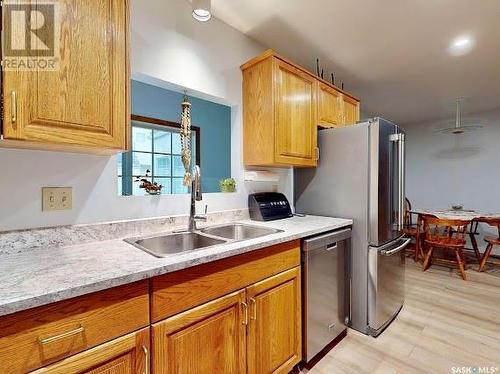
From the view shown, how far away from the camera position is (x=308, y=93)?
2.19 meters

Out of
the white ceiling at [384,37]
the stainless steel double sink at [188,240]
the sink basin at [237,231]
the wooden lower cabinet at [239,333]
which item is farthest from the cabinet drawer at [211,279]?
the white ceiling at [384,37]

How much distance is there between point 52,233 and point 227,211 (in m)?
1.05

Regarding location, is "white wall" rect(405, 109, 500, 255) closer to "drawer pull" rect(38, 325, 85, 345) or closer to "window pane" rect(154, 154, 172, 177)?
"window pane" rect(154, 154, 172, 177)

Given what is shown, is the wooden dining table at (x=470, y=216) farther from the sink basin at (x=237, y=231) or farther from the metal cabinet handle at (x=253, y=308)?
the metal cabinet handle at (x=253, y=308)

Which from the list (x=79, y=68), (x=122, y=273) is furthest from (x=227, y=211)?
(x=79, y=68)

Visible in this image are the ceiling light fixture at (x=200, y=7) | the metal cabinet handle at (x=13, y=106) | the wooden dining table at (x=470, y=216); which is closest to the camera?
the metal cabinet handle at (x=13, y=106)

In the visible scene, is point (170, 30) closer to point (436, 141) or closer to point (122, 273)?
point (122, 273)

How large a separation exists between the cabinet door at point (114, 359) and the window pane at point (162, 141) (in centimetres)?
235

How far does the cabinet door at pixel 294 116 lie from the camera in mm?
1929

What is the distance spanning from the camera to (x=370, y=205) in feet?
6.43

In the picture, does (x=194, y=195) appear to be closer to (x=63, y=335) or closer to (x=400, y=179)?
(x=63, y=335)

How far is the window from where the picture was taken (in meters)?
2.77

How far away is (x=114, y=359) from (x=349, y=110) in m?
2.76

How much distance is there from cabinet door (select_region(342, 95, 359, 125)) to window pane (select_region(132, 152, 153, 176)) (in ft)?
6.90
